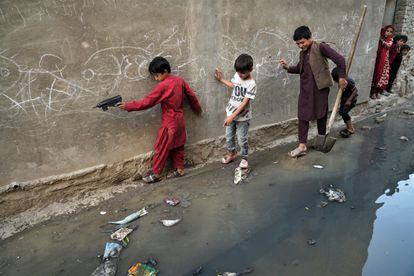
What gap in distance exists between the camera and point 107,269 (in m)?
2.70

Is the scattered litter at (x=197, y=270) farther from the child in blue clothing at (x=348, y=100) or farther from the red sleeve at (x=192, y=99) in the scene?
the child in blue clothing at (x=348, y=100)

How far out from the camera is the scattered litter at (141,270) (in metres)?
2.65

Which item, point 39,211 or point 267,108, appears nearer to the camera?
point 39,211

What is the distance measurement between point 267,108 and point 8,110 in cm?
322

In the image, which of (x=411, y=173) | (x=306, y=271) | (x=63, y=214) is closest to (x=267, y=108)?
(x=411, y=173)

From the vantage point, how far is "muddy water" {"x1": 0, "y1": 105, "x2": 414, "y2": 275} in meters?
2.76

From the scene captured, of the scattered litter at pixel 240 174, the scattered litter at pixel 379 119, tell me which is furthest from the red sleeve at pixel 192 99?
the scattered litter at pixel 379 119

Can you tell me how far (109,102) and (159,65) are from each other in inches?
25.1

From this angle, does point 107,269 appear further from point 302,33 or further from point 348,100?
point 348,100

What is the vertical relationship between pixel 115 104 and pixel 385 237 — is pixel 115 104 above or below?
above

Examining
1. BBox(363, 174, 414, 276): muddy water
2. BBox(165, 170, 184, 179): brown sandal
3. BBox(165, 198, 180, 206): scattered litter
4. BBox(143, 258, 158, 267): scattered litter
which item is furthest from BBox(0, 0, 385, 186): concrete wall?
BBox(363, 174, 414, 276): muddy water

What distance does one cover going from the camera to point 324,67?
13.3 feet

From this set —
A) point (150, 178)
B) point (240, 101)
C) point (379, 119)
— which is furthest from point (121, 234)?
point (379, 119)

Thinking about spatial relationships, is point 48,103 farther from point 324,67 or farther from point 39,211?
point 324,67
